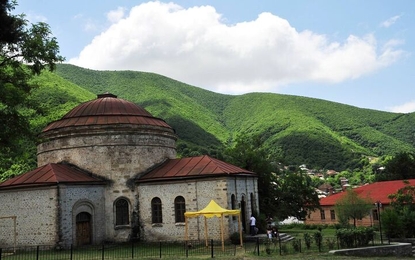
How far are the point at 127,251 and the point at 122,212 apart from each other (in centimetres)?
539

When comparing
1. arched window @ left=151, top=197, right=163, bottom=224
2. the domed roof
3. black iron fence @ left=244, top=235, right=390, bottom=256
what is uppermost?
the domed roof

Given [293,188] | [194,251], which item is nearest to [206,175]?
[194,251]

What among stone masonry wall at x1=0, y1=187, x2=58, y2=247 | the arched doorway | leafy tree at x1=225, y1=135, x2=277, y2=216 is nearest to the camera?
stone masonry wall at x1=0, y1=187, x2=58, y2=247

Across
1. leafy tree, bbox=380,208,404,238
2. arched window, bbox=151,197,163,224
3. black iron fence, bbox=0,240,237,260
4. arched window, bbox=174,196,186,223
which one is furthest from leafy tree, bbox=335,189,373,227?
arched window, bbox=151,197,163,224

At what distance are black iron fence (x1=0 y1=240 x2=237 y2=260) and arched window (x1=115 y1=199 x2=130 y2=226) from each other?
1734 mm

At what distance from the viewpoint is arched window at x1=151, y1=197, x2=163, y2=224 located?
29656mm

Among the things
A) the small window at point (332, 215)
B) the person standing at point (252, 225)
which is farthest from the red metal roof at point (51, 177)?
the small window at point (332, 215)

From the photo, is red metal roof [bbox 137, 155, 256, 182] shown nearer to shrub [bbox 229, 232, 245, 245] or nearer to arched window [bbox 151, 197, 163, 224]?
arched window [bbox 151, 197, 163, 224]

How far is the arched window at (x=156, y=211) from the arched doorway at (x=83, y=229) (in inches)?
159

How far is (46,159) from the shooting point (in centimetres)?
3200

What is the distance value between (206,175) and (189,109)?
297ft

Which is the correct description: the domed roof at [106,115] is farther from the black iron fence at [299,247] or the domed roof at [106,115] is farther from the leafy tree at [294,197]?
the leafy tree at [294,197]

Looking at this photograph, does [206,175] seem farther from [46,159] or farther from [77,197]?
[46,159]

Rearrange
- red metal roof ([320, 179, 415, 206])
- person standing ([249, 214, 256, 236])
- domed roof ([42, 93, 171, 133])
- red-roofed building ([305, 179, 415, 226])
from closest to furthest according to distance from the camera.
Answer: person standing ([249, 214, 256, 236])
domed roof ([42, 93, 171, 133])
red-roofed building ([305, 179, 415, 226])
red metal roof ([320, 179, 415, 206])
